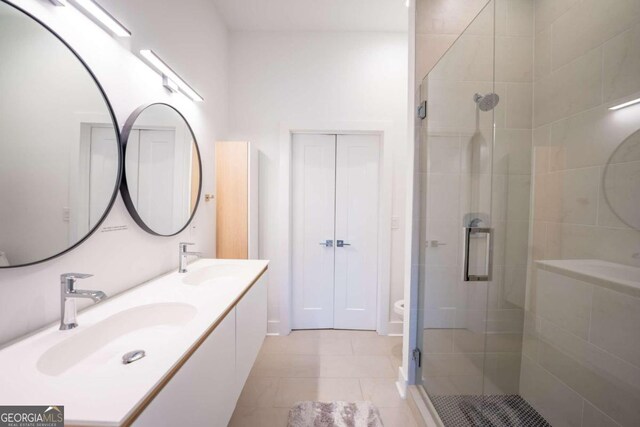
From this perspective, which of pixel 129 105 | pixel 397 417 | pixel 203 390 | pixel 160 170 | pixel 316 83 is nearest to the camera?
pixel 203 390

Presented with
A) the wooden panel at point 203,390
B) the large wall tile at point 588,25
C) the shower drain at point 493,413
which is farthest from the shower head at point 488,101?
the wooden panel at point 203,390

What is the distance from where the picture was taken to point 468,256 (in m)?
1.44

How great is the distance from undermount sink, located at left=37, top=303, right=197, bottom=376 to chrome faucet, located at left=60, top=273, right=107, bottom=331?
0.07 m

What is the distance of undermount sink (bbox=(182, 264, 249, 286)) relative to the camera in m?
1.55

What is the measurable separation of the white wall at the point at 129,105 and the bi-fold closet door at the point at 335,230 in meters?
0.97

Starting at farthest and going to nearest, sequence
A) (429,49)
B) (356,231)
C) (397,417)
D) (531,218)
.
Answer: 1. (356,231)
2. (429,49)
3. (397,417)
4. (531,218)

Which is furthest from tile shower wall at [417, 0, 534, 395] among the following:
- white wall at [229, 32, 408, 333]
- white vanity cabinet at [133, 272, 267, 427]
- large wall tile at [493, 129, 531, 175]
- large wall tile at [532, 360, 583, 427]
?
white vanity cabinet at [133, 272, 267, 427]

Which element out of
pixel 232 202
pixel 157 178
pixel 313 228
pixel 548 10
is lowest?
pixel 313 228

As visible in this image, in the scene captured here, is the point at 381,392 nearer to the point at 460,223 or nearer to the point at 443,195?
the point at 460,223

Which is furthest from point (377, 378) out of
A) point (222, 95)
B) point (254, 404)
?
point (222, 95)

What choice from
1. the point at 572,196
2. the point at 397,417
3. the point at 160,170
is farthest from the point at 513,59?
the point at 397,417

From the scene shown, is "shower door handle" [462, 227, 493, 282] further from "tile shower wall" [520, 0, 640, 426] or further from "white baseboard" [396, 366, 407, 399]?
"white baseboard" [396, 366, 407, 399]

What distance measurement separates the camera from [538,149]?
52.3 inches

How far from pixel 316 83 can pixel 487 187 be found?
1949mm
